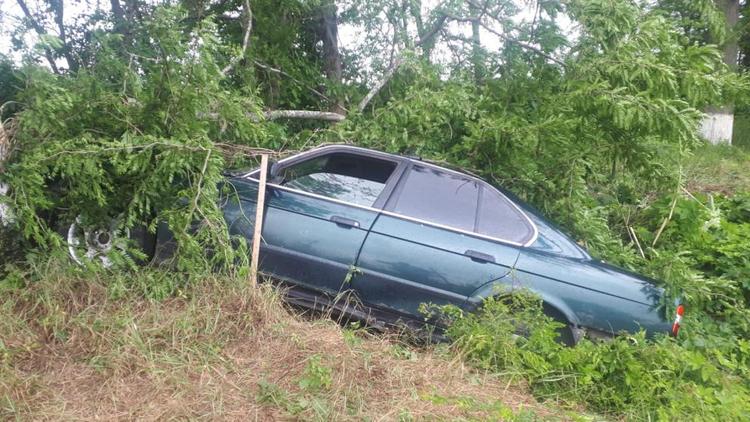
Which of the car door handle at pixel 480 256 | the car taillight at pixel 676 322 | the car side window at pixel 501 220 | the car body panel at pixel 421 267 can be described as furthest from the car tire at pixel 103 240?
the car taillight at pixel 676 322

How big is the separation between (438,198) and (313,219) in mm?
919

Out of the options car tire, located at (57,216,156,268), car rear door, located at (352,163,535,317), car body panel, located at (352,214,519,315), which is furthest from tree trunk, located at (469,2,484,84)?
car tire, located at (57,216,156,268)

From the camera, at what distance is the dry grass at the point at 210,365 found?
303cm

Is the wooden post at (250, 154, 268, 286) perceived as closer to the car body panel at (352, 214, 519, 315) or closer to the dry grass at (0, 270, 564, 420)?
the dry grass at (0, 270, 564, 420)

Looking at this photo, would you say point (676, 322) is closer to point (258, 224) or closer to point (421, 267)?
point (421, 267)

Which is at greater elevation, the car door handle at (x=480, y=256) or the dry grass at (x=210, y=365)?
the car door handle at (x=480, y=256)

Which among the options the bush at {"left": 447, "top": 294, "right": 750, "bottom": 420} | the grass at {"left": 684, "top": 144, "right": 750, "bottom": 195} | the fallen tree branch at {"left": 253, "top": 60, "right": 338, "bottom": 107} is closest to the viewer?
the bush at {"left": 447, "top": 294, "right": 750, "bottom": 420}

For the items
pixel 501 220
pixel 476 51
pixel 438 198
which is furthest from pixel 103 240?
pixel 476 51

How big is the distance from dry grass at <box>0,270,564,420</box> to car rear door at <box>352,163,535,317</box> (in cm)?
35

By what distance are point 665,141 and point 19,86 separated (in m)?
5.08

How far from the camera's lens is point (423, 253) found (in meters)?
4.09

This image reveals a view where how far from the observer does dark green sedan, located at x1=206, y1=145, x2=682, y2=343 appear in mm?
3998

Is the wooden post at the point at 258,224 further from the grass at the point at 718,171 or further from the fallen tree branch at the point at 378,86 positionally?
the grass at the point at 718,171

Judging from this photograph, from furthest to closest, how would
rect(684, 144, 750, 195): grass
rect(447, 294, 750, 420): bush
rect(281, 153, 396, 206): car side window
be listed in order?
rect(684, 144, 750, 195): grass → rect(281, 153, 396, 206): car side window → rect(447, 294, 750, 420): bush
